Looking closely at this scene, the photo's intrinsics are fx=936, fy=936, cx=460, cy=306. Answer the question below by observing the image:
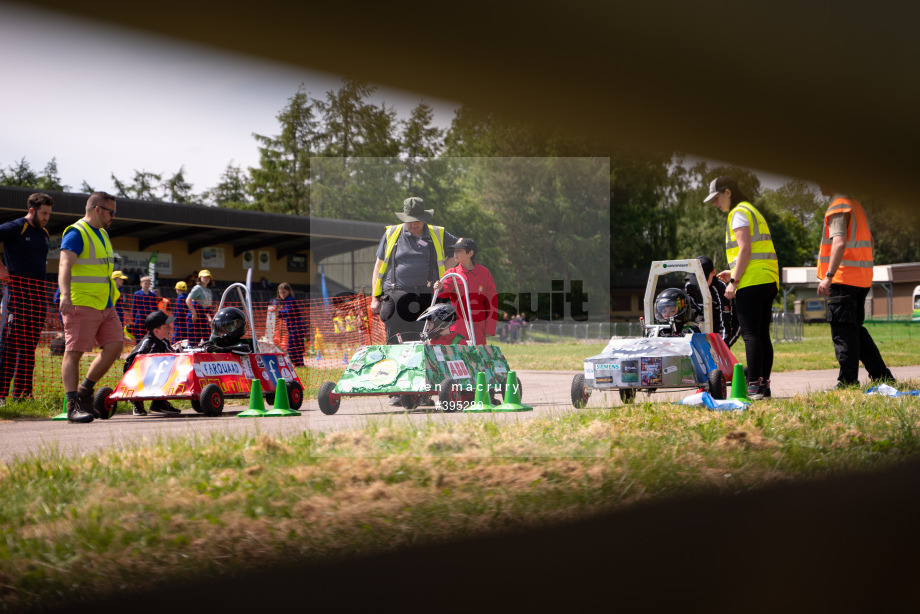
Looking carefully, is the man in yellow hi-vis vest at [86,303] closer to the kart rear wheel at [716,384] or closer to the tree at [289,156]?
the tree at [289,156]

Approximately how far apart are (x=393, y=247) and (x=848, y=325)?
412 cm

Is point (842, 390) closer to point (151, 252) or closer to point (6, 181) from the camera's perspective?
point (6, 181)

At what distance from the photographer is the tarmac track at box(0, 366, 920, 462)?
18.0 ft

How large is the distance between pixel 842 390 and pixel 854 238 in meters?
1.28

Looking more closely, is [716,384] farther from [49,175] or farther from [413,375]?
[49,175]

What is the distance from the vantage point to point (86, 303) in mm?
7512

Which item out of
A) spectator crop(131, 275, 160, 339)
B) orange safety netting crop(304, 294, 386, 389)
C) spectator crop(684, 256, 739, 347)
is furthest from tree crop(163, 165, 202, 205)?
spectator crop(131, 275, 160, 339)

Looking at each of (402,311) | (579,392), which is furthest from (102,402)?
(579,392)

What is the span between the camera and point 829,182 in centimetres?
311

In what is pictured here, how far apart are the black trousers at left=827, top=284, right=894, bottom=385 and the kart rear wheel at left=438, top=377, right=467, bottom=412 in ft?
10.5

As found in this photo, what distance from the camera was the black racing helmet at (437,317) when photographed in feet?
28.7

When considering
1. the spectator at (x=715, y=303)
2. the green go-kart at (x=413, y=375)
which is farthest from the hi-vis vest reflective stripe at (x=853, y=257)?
the green go-kart at (x=413, y=375)

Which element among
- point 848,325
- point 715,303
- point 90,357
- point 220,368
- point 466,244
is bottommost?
point 90,357

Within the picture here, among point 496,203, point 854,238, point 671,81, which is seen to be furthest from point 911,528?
point 854,238
